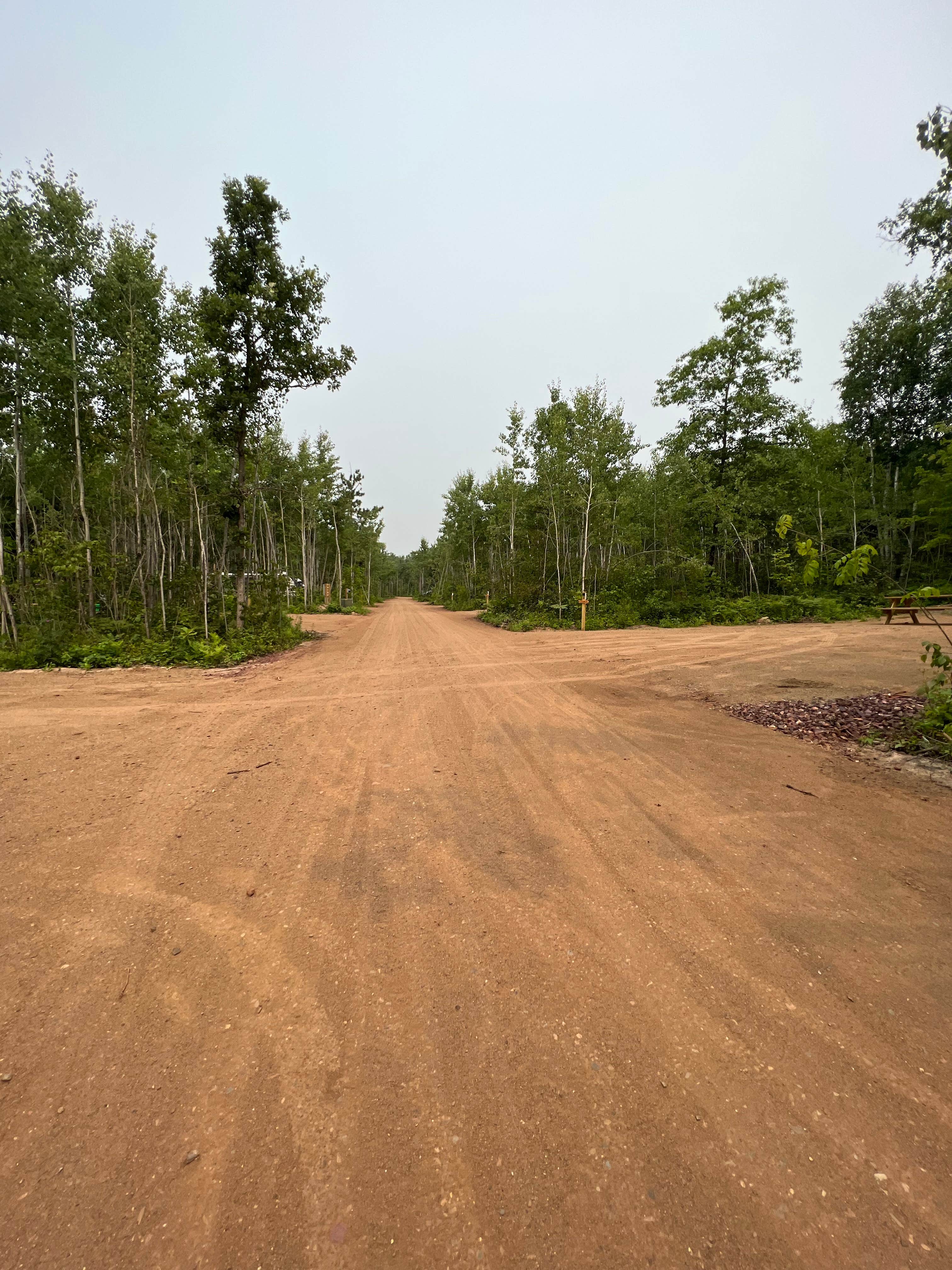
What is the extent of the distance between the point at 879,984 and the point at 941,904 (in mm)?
924

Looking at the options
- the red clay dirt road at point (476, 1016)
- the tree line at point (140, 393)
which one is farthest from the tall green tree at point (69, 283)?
the red clay dirt road at point (476, 1016)

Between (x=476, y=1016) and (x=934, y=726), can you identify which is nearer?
(x=476, y=1016)

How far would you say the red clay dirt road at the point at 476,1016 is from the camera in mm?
1310

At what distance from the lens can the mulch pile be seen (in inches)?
207

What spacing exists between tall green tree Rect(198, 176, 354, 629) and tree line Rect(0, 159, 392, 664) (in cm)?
3

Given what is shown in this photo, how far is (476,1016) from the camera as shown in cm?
196

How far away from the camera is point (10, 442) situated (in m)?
13.8

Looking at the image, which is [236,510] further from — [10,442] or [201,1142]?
[201,1142]

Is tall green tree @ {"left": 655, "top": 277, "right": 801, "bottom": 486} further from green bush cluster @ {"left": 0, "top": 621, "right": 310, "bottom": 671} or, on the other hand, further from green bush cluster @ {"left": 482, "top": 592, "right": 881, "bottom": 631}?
green bush cluster @ {"left": 0, "top": 621, "right": 310, "bottom": 671}

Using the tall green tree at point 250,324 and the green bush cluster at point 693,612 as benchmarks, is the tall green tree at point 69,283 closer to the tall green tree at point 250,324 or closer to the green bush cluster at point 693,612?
the tall green tree at point 250,324

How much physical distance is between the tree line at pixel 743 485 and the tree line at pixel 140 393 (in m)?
11.6

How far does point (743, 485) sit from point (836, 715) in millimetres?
17911

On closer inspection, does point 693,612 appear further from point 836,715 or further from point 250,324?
point 250,324

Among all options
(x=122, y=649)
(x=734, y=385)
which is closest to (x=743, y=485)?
(x=734, y=385)
